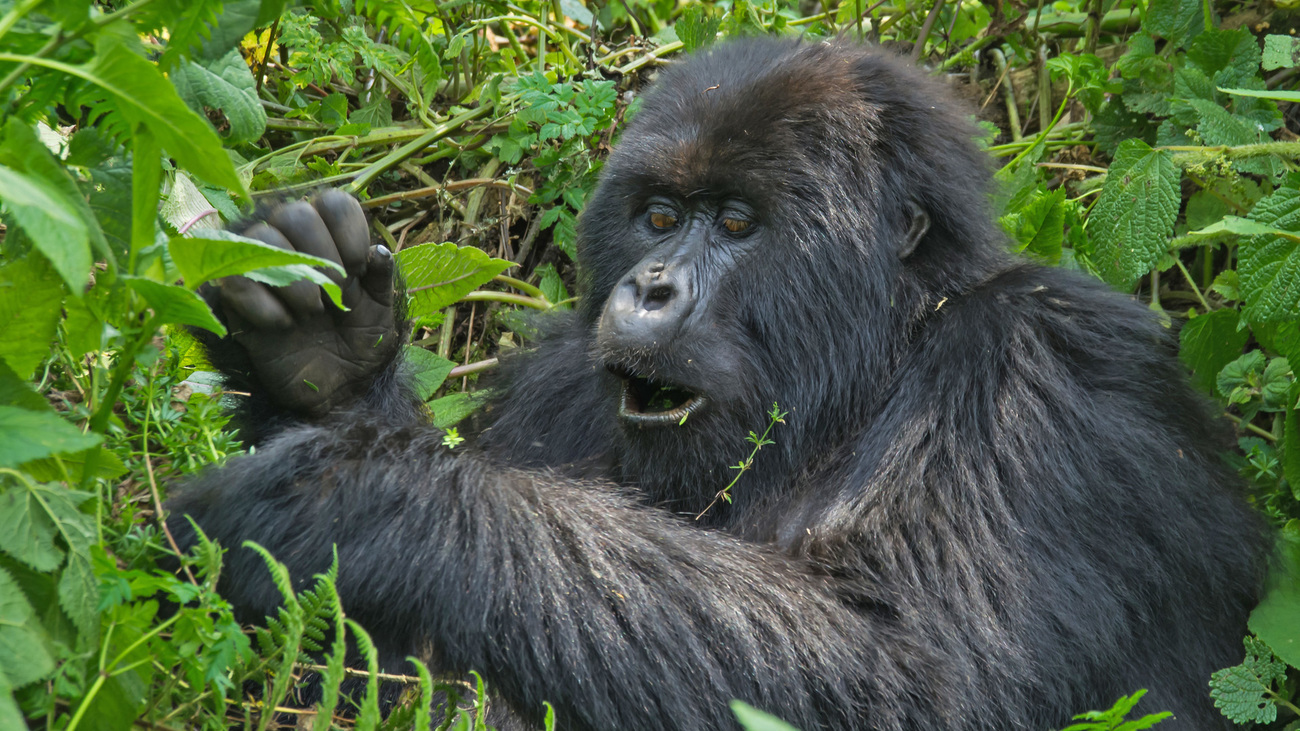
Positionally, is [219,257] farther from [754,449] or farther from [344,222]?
[754,449]

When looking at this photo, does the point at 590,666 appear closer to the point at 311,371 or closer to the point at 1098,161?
the point at 311,371

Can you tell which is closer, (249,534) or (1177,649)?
(249,534)

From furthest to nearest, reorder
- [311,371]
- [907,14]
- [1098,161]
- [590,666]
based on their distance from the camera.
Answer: [907,14] < [1098,161] < [311,371] < [590,666]

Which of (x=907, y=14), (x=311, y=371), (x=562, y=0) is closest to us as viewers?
(x=311, y=371)

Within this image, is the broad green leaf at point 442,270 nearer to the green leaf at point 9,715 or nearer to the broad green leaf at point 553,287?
the broad green leaf at point 553,287

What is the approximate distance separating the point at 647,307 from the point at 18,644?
1.85 m

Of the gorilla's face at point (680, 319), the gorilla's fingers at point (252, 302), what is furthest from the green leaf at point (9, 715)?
the gorilla's face at point (680, 319)

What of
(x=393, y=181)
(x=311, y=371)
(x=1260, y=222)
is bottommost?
(x=393, y=181)

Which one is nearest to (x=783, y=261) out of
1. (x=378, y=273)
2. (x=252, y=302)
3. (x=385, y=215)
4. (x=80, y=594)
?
(x=378, y=273)

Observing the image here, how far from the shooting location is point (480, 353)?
4867 millimetres

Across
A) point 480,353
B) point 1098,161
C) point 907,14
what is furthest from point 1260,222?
point 480,353

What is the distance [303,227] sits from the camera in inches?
107

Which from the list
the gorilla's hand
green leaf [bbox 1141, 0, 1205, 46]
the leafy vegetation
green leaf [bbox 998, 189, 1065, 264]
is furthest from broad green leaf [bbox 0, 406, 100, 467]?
green leaf [bbox 1141, 0, 1205, 46]

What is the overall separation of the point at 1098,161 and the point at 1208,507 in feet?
7.20
